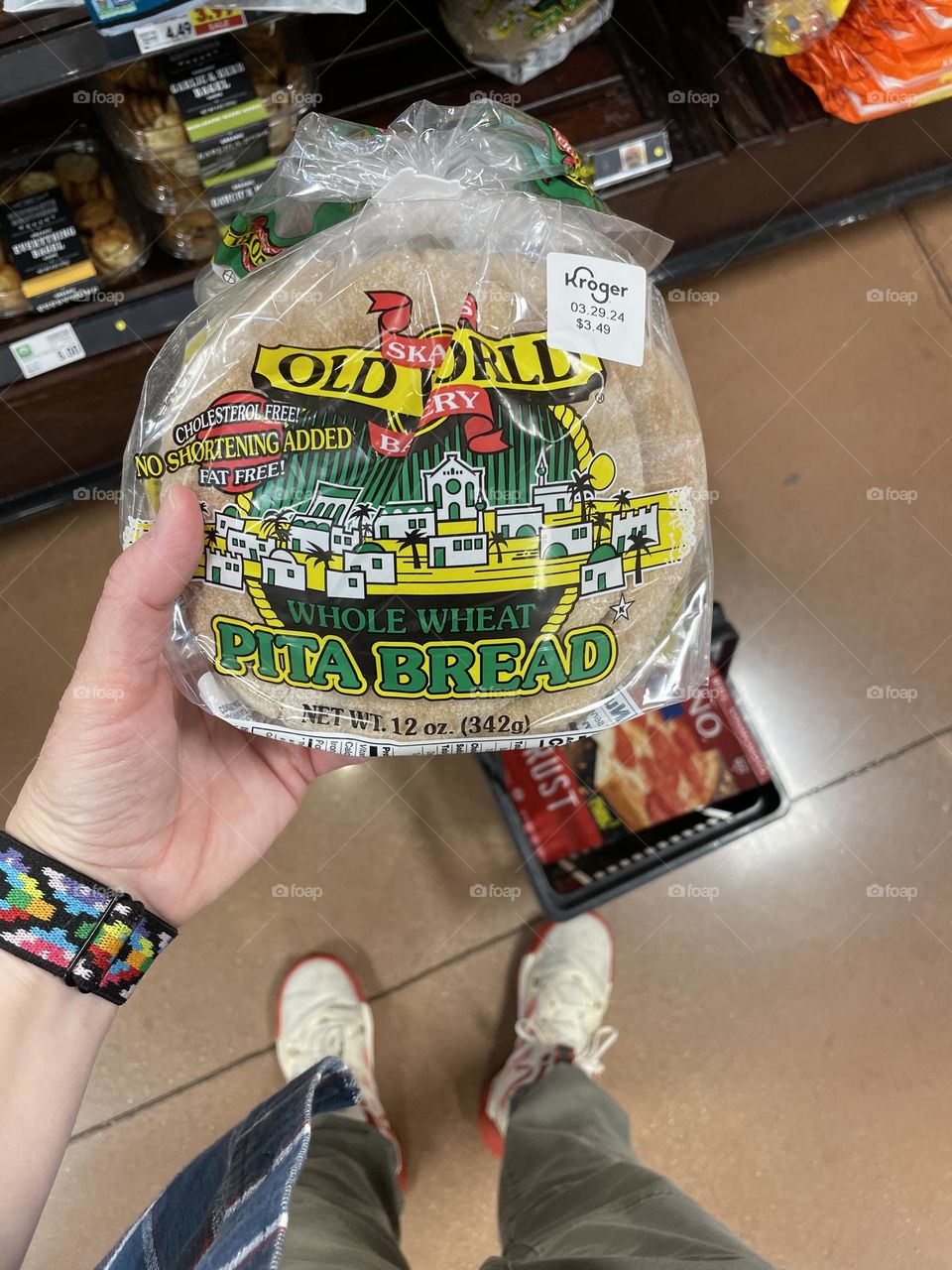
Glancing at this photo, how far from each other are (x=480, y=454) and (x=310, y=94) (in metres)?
0.79

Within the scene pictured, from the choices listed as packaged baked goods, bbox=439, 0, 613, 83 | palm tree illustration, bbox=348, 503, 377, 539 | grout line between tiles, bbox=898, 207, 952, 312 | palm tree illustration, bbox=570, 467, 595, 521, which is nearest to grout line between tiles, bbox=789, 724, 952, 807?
grout line between tiles, bbox=898, 207, 952, 312

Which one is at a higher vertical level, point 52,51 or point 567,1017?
point 52,51

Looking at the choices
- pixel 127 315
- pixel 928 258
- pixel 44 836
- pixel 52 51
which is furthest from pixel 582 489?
pixel 928 258

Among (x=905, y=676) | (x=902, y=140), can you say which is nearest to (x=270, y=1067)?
(x=905, y=676)

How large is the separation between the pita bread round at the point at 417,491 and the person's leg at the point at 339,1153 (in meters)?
0.57

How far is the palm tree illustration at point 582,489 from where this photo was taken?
70 cm

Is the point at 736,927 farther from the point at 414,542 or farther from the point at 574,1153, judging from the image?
the point at 414,542

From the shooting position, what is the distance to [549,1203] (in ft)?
3.43

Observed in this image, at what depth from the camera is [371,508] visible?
26.8 inches

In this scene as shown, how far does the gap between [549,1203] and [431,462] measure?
3.04 ft

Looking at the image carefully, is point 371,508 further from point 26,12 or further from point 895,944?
point 895,944

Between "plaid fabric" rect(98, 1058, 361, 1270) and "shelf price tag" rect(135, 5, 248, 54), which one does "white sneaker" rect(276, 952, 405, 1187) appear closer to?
"plaid fabric" rect(98, 1058, 361, 1270)

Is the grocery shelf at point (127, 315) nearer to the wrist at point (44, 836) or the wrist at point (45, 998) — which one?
the wrist at point (44, 836)

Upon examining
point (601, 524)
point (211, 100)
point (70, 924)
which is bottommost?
point (70, 924)
